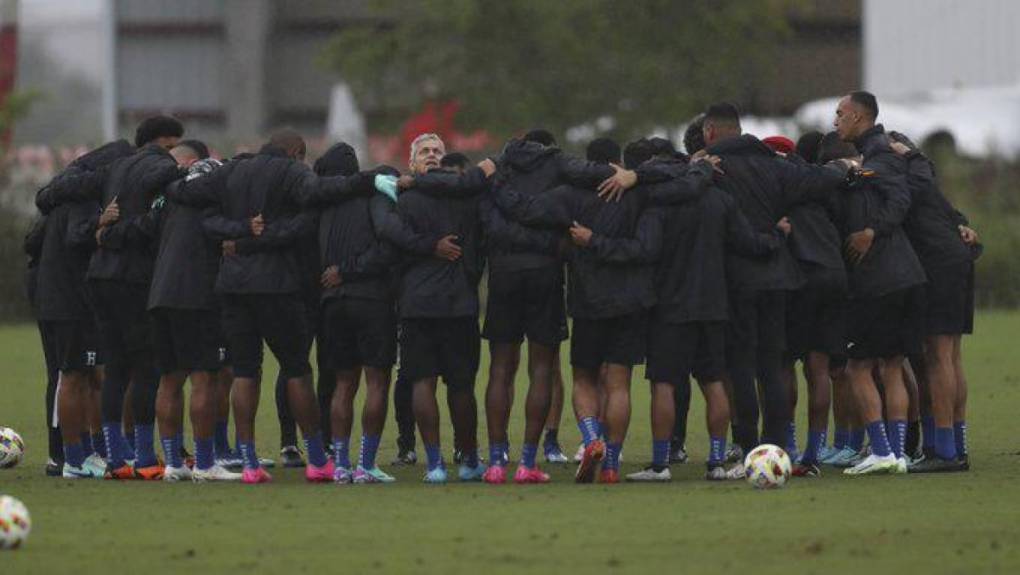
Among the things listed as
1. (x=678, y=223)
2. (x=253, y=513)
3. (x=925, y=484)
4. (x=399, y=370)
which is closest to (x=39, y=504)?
(x=253, y=513)

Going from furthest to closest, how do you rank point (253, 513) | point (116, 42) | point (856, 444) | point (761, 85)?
point (116, 42) < point (761, 85) < point (856, 444) < point (253, 513)

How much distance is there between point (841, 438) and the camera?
18594 mm

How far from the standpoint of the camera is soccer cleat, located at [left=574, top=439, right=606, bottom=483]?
653 inches

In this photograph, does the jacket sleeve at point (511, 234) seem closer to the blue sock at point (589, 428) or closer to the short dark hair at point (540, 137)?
the short dark hair at point (540, 137)

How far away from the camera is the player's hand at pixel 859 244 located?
17156mm

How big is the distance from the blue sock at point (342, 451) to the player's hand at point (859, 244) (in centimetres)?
365

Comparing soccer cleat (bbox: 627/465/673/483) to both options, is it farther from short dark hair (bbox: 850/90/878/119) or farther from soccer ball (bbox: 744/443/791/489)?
short dark hair (bbox: 850/90/878/119)

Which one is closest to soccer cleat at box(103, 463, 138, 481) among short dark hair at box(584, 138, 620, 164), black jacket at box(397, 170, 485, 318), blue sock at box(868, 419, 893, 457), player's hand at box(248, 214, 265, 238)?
player's hand at box(248, 214, 265, 238)

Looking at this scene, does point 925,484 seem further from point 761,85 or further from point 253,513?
point 761,85

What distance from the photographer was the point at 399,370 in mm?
17719

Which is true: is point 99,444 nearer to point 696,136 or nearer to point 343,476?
point 343,476

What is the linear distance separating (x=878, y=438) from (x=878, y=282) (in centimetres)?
106

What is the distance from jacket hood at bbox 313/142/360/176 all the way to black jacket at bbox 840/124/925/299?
340cm

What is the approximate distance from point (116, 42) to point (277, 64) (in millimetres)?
4810
